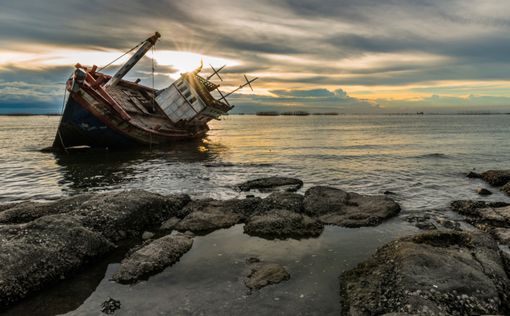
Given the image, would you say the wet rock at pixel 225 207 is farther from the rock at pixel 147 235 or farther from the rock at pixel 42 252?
the rock at pixel 42 252

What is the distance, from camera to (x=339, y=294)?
796 centimetres

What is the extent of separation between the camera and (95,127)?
106 feet

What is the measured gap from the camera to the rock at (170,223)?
12.4m

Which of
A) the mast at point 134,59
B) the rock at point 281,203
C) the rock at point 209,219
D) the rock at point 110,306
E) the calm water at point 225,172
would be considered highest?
the mast at point 134,59

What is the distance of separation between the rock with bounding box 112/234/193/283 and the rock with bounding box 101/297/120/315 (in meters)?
0.86

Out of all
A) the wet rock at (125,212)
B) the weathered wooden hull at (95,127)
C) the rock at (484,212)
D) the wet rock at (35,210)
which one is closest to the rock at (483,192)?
the rock at (484,212)

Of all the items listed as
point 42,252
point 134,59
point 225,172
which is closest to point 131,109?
point 134,59

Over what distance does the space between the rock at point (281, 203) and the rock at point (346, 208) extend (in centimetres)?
34

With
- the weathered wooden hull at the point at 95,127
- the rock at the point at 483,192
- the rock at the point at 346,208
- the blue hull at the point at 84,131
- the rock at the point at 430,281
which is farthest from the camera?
the blue hull at the point at 84,131

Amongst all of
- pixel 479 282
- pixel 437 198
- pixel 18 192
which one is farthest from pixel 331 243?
pixel 18 192

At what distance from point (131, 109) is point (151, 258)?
31.7m

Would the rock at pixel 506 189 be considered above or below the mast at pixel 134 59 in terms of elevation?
below

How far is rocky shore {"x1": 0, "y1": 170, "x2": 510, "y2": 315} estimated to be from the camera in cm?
700

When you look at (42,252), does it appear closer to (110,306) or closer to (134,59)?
(110,306)
